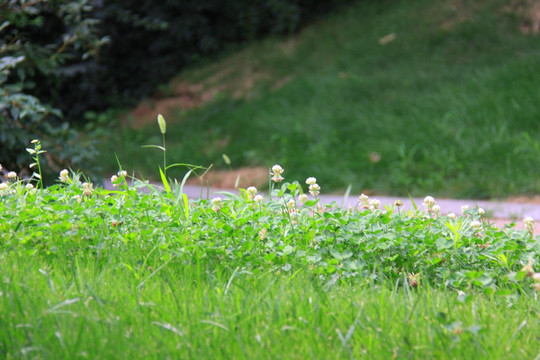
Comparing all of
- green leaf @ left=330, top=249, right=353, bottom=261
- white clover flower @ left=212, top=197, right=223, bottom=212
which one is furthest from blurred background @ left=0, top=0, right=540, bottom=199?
green leaf @ left=330, top=249, right=353, bottom=261

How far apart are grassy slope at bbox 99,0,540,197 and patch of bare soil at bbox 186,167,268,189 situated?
0.55 ft

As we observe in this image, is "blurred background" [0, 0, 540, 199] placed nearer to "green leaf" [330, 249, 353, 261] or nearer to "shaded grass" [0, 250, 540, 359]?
"shaded grass" [0, 250, 540, 359]

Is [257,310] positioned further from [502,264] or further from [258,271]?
[502,264]

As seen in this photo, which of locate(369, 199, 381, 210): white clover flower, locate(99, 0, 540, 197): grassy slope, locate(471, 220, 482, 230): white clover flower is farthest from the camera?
locate(99, 0, 540, 197): grassy slope

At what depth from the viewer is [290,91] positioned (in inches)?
358

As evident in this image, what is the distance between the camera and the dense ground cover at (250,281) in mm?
1931

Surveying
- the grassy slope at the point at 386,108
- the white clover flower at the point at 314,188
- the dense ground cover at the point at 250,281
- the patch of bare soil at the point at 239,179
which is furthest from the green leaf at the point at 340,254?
the patch of bare soil at the point at 239,179

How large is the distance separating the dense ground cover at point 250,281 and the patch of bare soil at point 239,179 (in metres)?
3.89

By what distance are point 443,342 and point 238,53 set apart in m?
9.45

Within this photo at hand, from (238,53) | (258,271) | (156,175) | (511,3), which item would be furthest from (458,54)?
(258,271)

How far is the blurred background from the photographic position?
604cm

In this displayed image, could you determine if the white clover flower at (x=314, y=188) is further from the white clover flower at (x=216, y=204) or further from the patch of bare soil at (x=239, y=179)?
the patch of bare soil at (x=239, y=179)

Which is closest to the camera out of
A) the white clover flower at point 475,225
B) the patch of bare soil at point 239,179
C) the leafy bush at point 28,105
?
the white clover flower at point 475,225

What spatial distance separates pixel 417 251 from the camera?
2.86 metres
